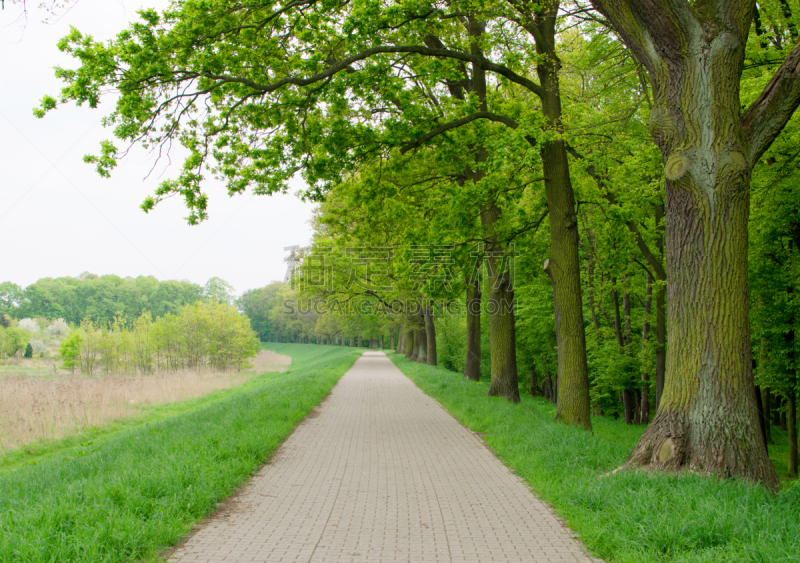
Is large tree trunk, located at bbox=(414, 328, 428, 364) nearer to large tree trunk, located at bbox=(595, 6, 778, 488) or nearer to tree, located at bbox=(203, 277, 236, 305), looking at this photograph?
large tree trunk, located at bbox=(595, 6, 778, 488)

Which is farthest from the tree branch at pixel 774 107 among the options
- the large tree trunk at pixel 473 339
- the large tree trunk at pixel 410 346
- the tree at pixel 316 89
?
the large tree trunk at pixel 410 346

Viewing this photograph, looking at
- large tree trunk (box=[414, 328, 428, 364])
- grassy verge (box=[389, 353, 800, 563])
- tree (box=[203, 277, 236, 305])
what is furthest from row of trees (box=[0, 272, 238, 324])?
grassy verge (box=[389, 353, 800, 563])

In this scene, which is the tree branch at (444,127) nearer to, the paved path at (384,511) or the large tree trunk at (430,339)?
the paved path at (384,511)

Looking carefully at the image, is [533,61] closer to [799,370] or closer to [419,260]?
[419,260]

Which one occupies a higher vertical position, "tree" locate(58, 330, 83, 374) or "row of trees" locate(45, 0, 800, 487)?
"row of trees" locate(45, 0, 800, 487)

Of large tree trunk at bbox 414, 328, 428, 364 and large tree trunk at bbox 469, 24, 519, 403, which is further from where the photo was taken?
large tree trunk at bbox 414, 328, 428, 364

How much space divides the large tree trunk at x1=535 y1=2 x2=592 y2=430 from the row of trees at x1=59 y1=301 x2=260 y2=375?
3152cm

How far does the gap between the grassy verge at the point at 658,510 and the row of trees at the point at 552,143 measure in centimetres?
68

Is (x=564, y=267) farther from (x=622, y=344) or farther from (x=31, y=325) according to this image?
(x=31, y=325)

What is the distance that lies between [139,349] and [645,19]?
1430 inches

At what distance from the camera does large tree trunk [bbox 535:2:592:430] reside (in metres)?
9.93

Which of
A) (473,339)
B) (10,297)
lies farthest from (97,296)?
(473,339)

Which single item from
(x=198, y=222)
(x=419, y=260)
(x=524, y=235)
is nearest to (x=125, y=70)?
(x=198, y=222)

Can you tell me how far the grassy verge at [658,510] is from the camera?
373cm
